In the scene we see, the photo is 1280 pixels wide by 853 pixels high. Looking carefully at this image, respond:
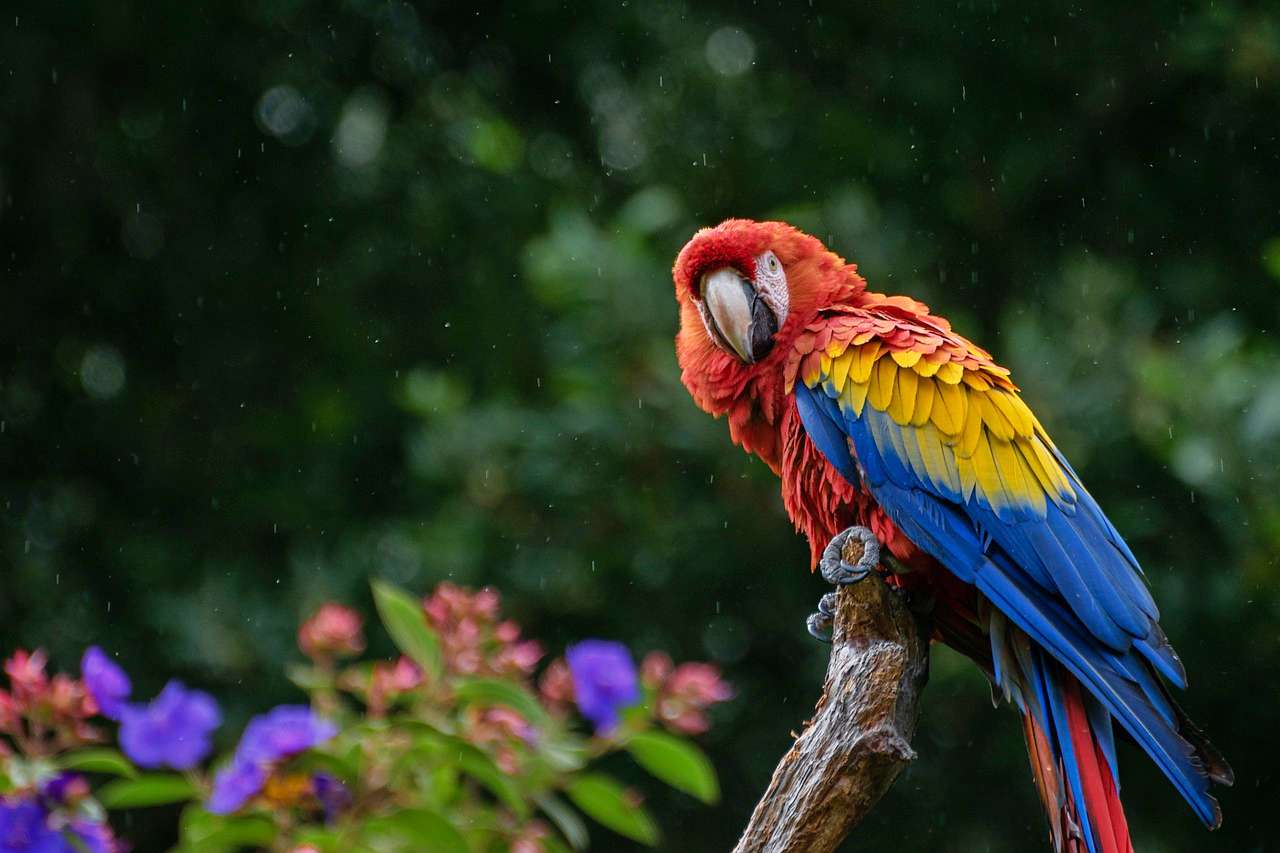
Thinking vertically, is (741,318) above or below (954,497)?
above

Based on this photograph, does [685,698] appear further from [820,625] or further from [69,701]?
[69,701]

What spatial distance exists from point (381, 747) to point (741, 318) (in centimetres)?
89

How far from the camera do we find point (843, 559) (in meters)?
2.02

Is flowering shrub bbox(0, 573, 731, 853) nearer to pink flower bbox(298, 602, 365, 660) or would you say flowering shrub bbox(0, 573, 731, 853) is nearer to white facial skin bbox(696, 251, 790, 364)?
pink flower bbox(298, 602, 365, 660)

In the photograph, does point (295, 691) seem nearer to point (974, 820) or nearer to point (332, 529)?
point (332, 529)

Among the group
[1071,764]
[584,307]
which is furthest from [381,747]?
[584,307]

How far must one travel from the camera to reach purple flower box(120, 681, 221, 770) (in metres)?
1.70

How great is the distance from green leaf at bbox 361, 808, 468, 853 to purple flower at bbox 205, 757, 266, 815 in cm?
12

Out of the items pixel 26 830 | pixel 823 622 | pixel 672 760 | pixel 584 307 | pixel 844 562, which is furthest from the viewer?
pixel 584 307

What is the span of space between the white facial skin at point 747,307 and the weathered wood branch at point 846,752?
0.61m

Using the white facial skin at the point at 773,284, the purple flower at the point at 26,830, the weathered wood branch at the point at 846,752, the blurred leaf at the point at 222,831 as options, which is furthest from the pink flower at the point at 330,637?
the white facial skin at the point at 773,284

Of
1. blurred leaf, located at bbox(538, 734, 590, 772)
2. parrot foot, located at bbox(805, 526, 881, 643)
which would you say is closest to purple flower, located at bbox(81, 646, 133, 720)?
blurred leaf, located at bbox(538, 734, 590, 772)

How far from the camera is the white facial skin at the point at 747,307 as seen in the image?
7.52ft

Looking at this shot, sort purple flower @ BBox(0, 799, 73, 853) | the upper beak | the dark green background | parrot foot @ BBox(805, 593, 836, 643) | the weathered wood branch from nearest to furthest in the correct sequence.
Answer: purple flower @ BBox(0, 799, 73, 853) < the weathered wood branch < parrot foot @ BBox(805, 593, 836, 643) < the upper beak < the dark green background
